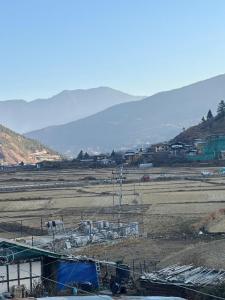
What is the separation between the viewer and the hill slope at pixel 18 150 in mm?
176625

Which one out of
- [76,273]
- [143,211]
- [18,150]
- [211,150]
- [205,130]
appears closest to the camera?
[76,273]

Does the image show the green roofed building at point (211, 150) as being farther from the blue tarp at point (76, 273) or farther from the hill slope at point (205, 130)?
the blue tarp at point (76, 273)

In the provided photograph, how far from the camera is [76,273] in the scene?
1462 cm

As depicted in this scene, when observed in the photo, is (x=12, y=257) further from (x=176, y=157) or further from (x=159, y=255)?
(x=176, y=157)

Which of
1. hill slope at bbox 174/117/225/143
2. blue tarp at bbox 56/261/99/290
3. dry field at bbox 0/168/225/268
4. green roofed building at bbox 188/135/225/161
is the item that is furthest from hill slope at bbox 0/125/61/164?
blue tarp at bbox 56/261/99/290

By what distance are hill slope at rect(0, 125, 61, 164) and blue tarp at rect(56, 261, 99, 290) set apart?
155900 mm

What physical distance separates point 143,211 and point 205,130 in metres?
76.5

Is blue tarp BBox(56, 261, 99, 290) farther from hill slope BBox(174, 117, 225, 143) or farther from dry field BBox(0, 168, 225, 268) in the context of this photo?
hill slope BBox(174, 117, 225, 143)

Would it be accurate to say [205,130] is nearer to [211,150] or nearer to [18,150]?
[211,150]

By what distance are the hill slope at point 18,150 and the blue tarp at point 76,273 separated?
15590 centimetres

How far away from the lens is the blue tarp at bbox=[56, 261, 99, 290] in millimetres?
14445

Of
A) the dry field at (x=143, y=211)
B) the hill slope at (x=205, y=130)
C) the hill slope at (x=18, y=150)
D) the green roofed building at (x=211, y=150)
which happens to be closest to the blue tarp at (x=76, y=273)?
the dry field at (x=143, y=211)

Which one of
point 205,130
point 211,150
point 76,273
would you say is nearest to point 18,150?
point 205,130

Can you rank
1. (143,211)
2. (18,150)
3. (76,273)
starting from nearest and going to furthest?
(76,273) < (143,211) < (18,150)
